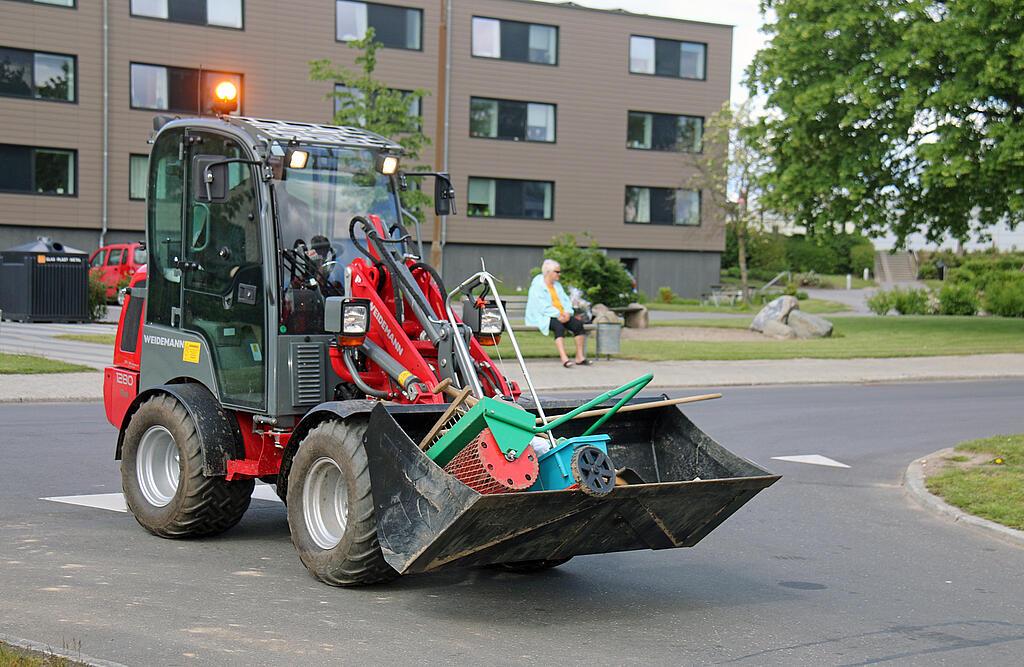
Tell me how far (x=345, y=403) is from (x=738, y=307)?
43.3 meters

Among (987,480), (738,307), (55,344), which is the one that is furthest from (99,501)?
(738,307)

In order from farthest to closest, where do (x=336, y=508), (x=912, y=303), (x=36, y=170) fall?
(x=36, y=170)
(x=912, y=303)
(x=336, y=508)

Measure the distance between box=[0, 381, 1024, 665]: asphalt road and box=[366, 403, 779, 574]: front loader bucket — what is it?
1.28 feet

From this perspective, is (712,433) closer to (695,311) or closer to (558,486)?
(558,486)

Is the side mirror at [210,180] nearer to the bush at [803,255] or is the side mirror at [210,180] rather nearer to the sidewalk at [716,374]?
the sidewalk at [716,374]

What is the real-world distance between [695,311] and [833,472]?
112ft

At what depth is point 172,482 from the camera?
27.2 feet

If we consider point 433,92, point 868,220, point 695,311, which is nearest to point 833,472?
point 868,220

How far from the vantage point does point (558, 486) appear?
6.22 meters

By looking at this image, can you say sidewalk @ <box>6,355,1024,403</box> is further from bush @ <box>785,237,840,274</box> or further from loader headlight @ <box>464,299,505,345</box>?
bush @ <box>785,237,840,274</box>

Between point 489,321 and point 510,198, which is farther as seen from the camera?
point 510,198

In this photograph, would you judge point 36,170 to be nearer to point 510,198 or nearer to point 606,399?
point 510,198

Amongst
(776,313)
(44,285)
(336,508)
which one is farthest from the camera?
(776,313)

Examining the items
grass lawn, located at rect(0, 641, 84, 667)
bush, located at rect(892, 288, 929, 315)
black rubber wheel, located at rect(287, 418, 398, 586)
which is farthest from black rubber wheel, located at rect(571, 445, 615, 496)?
bush, located at rect(892, 288, 929, 315)
